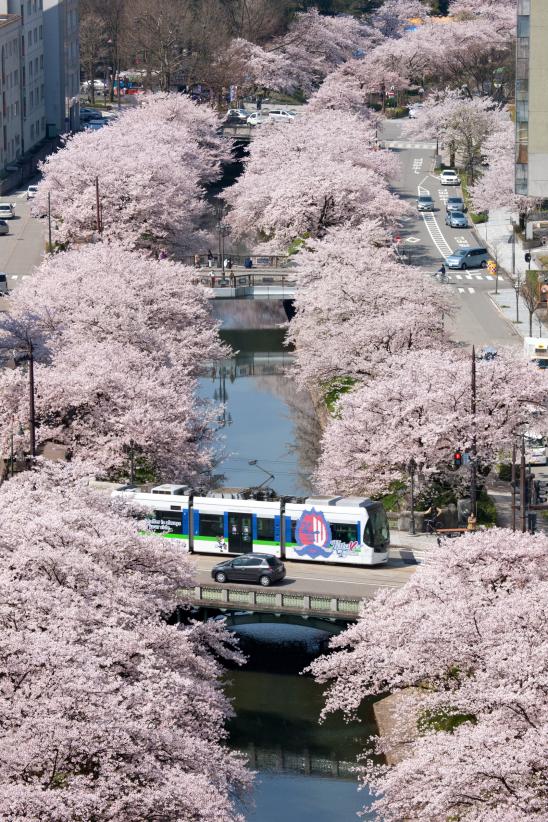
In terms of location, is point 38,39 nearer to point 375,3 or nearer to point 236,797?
point 375,3

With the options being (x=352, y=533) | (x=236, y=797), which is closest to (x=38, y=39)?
(x=352, y=533)

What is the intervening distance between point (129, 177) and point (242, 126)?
42884 millimetres

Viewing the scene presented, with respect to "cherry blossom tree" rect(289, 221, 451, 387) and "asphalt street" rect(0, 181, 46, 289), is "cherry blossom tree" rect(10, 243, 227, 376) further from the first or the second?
"asphalt street" rect(0, 181, 46, 289)

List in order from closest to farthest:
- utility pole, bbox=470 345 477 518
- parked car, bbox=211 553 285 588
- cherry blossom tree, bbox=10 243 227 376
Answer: parked car, bbox=211 553 285 588 < utility pole, bbox=470 345 477 518 < cherry blossom tree, bbox=10 243 227 376

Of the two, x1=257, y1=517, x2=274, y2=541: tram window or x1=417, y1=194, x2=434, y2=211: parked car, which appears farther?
x1=417, y1=194, x2=434, y2=211: parked car

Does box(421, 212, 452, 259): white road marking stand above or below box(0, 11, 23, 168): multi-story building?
below

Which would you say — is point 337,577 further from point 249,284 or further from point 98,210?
point 98,210

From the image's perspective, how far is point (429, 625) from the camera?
3894 centimetres

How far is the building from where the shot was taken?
3031 inches

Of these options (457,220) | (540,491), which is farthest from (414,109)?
(540,491)

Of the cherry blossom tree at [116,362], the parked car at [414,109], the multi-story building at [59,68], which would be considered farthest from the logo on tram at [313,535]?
the multi-story building at [59,68]

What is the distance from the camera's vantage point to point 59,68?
151 metres

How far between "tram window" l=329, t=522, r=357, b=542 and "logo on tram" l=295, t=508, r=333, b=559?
5.8 inches

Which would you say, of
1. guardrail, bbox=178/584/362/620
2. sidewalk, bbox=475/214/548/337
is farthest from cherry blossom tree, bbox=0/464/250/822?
sidewalk, bbox=475/214/548/337
